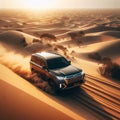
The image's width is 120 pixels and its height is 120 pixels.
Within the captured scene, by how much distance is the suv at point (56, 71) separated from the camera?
12.7 m

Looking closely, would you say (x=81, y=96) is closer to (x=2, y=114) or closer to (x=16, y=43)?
(x=2, y=114)

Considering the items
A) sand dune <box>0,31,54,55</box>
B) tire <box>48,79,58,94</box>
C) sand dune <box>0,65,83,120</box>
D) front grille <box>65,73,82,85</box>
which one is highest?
sand dune <box>0,65,83,120</box>

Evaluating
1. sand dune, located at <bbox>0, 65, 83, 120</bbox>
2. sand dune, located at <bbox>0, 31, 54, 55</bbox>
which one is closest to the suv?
sand dune, located at <bbox>0, 65, 83, 120</bbox>

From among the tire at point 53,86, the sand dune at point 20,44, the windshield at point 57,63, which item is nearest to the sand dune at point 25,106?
the tire at point 53,86

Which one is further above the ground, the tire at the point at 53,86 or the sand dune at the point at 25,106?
the sand dune at the point at 25,106

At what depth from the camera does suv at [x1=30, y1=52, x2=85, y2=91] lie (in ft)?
41.5

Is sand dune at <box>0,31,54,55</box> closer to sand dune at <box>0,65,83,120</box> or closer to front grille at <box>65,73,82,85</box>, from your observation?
front grille at <box>65,73,82,85</box>

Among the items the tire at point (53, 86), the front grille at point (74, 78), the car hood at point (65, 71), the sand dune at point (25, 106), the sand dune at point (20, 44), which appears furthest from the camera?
the sand dune at point (20, 44)

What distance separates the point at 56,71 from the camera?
1313cm

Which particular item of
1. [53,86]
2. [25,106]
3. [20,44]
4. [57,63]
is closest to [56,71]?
[53,86]

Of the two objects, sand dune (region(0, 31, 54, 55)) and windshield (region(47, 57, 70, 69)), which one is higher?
windshield (region(47, 57, 70, 69))

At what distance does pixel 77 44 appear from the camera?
3422cm

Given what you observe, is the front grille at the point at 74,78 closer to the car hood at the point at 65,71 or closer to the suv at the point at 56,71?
the suv at the point at 56,71

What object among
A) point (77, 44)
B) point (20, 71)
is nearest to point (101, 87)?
point (20, 71)
